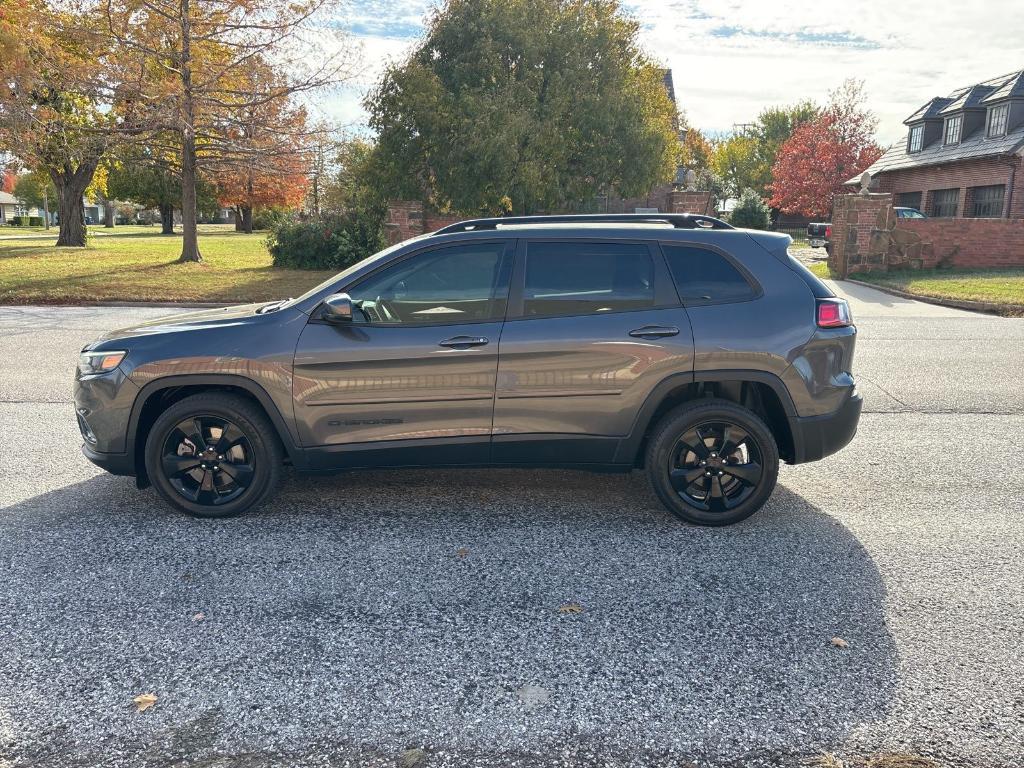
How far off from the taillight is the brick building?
29061mm

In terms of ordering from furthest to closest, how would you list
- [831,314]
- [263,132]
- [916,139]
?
[916,139]
[263,132]
[831,314]

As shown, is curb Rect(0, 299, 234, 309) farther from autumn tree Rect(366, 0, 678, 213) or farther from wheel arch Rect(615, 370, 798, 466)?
wheel arch Rect(615, 370, 798, 466)

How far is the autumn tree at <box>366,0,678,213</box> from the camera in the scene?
65.9ft

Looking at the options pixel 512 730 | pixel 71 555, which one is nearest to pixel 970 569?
pixel 512 730

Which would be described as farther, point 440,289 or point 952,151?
point 952,151

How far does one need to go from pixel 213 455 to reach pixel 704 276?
3.05 metres

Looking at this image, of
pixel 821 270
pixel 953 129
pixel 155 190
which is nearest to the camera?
pixel 821 270

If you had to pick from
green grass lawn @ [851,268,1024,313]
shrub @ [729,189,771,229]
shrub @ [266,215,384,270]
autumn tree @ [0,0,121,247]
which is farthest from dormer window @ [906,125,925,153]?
autumn tree @ [0,0,121,247]

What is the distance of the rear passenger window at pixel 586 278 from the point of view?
4738 millimetres

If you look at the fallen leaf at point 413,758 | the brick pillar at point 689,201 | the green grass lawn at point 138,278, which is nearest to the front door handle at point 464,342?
the fallen leaf at point 413,758

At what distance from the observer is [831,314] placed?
4746 millimetres

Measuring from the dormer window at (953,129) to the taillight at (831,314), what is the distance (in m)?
34.2

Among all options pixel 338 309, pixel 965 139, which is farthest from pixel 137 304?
pixel 965 139

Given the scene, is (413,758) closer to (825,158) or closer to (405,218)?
(405,218)
